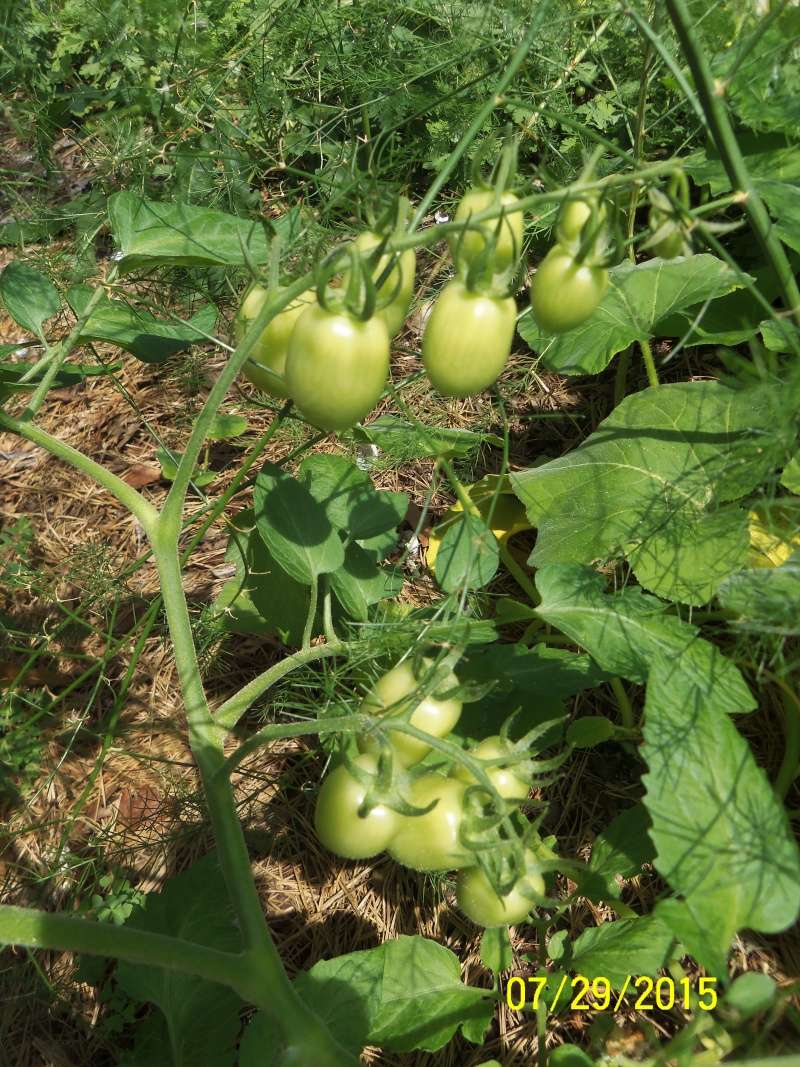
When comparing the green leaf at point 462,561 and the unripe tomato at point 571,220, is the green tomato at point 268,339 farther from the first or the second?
the green leaf at point 462,561

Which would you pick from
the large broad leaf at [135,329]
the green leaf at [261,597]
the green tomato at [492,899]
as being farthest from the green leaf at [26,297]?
the green tomato at [492,899]

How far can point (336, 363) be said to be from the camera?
33.0 inches

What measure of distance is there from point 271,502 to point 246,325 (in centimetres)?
38

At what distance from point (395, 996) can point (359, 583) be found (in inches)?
23.6

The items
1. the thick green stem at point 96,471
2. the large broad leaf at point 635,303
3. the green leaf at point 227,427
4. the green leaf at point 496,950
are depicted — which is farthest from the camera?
the green leaf at point 227,427

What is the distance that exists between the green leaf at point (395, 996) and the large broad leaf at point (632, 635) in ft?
1.68

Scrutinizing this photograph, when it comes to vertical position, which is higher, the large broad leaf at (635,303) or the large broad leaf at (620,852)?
the large broad leaf at (635,303)

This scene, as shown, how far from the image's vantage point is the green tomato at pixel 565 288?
899 mm

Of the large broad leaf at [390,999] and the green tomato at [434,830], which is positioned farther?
the large broad leaf at [390,999]

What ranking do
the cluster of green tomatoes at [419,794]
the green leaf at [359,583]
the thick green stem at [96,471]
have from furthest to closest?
the green leaf at [359,583] < the thick green stem at [96,471] < the cluster of green tomatoes at [419,794]

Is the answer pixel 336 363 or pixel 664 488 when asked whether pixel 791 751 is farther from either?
pixel 336 363

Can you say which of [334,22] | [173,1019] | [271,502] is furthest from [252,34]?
[173,1019]

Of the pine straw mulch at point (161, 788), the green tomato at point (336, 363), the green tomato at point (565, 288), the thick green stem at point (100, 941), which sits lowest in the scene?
the pine straw mulch at point (161, 788)

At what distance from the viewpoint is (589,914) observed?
60.4 inches
